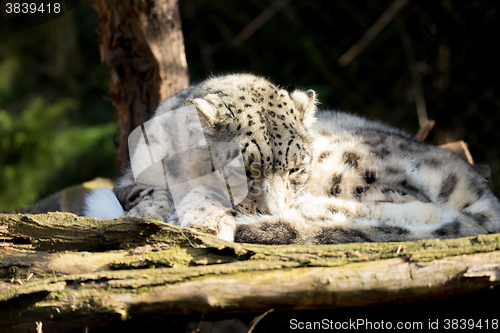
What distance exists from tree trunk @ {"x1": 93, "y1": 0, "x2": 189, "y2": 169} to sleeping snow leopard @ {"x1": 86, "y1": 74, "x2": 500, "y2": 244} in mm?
816

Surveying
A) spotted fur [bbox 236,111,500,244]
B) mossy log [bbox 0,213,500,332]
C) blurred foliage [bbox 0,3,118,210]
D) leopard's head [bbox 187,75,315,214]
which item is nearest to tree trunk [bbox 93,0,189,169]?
leopard's head [bbox 187,75,315,214]

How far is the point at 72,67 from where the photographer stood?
21.5 ft

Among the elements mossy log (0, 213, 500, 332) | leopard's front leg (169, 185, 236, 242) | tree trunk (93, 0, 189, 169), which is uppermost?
tree trunk (93, 0, 189, 169)

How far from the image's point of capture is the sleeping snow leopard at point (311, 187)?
2088mm

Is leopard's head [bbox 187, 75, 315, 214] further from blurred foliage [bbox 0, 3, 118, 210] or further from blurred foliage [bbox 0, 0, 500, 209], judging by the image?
blurred foliage [bbox 0, 3, 118, 210]

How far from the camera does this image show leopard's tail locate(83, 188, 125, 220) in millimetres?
2760

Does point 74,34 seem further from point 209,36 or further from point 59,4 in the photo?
point 59,4

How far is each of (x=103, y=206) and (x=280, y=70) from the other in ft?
13.0

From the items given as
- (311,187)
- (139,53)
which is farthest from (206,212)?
(139,53)

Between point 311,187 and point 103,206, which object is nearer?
point 311,187

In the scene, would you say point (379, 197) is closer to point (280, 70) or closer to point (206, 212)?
point (206, 212)

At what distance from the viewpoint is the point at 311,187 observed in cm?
258

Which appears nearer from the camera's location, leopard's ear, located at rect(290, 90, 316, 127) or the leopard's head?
the leopard's head

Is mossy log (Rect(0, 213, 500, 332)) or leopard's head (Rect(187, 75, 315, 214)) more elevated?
leopard's head (Rect(187, 75, 315, 214))
